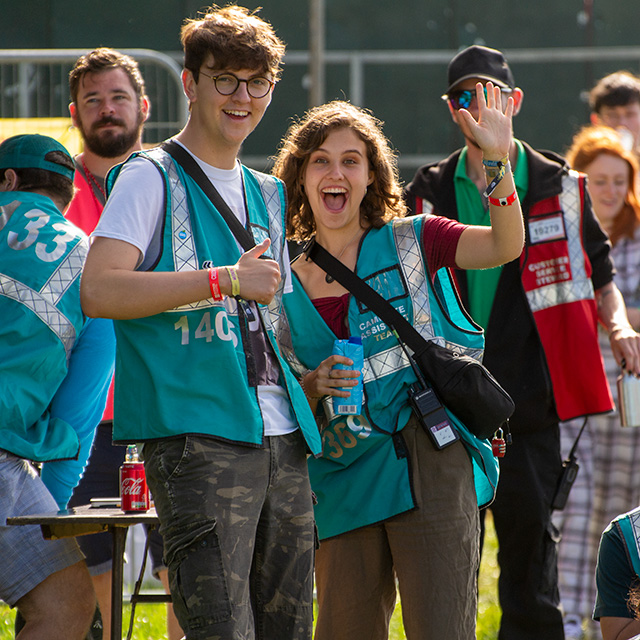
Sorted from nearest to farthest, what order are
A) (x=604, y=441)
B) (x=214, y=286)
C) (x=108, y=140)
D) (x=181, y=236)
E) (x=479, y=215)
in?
(x=214, y=286)
(x=181, y=236)
(x=479, y=215)
(x=108, y=140)
(x=604, y=441)

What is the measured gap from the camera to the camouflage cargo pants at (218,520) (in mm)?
2527

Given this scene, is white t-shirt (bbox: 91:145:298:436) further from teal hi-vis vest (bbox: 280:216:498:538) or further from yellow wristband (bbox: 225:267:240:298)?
teal hi-vis vest (bbox: 280:216:498:538)

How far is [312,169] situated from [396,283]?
0.52 meters

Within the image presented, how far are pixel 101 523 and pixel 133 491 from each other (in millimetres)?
166

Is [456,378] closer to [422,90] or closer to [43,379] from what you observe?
[43,379]

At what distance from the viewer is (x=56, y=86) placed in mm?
6039

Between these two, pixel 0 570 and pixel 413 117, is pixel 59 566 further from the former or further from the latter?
pixel 413 117

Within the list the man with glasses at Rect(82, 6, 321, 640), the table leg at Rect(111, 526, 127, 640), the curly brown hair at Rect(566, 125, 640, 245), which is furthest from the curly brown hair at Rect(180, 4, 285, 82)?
the curly brown hair at Rect(566, 125, 640, 245)

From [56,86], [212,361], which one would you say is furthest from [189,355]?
[56,86]

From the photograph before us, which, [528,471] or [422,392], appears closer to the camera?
[422,392]

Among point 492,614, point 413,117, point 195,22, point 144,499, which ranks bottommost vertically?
point 492,614

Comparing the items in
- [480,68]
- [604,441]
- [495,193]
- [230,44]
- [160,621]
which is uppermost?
[480,68]

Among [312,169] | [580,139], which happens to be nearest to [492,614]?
[580,139]

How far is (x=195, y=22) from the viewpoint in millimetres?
2824
